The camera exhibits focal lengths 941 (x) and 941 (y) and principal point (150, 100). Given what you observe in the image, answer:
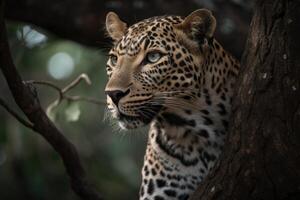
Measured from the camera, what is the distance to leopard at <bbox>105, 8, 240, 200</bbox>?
6430mm

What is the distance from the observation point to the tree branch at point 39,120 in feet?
18.7

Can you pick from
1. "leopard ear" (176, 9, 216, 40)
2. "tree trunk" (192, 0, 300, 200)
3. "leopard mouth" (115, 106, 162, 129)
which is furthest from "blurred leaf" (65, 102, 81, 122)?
"tree trunk" (192, 0, 300, 200)

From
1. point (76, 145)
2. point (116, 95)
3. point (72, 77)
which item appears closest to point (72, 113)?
point (116, 95)

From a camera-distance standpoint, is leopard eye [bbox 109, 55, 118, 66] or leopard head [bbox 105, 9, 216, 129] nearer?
leopard head [bbox 105, 9, 216, 129]

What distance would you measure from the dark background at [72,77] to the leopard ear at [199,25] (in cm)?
95

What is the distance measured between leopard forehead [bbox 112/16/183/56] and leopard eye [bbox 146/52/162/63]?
0.05 m

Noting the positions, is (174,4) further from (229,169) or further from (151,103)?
(229,169)

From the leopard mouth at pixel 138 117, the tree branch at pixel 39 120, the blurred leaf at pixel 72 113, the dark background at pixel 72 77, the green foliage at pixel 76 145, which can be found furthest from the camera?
the green foliage at pixel 76 145

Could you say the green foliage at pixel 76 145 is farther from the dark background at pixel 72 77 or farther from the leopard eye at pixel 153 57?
A: the leopard eye at pixel 153 57

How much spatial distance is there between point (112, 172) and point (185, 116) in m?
8.46

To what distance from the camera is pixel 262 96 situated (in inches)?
221

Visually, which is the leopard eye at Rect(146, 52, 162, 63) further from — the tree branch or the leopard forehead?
the tree branch

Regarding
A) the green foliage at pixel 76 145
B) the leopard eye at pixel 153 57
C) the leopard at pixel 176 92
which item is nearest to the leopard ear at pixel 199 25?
the leopard at pixel 176 92

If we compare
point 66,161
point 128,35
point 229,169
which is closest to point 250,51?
point 229,169
